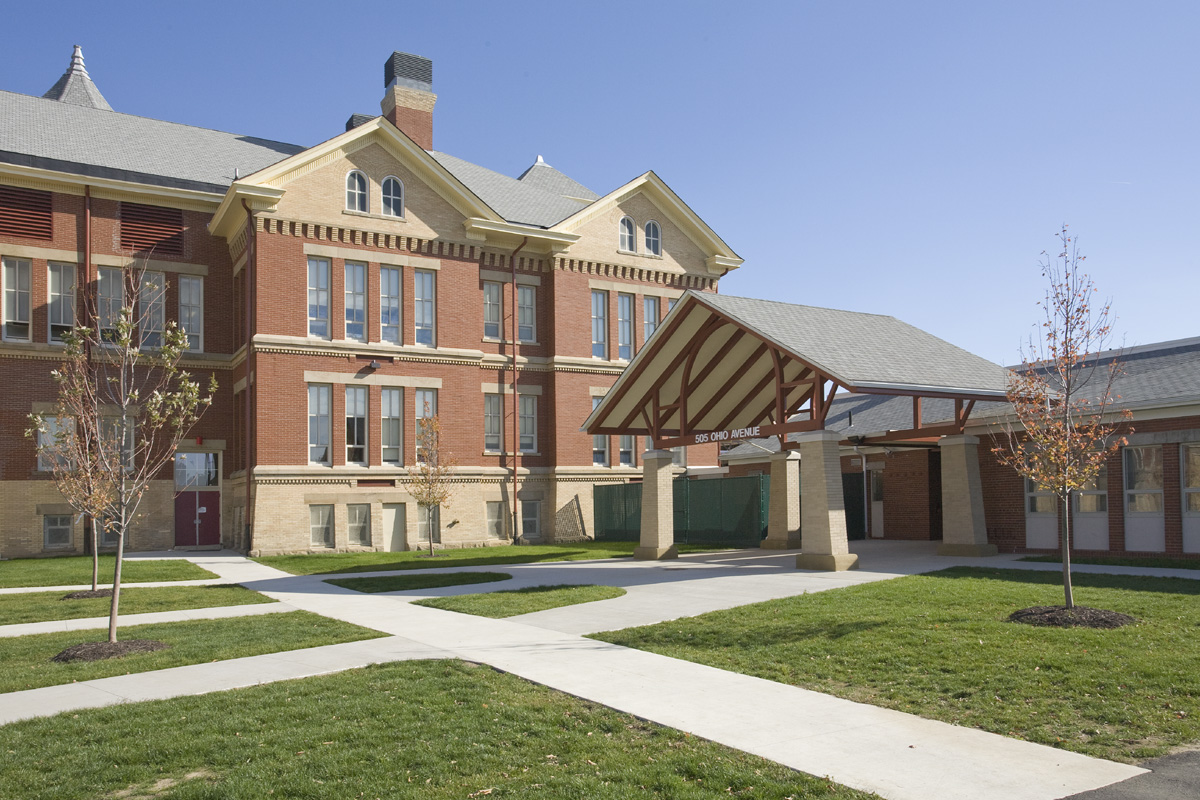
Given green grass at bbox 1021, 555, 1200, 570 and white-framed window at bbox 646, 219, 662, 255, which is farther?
white-framed window at bbox 646, 219, 662, 255

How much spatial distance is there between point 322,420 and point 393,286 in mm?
5133

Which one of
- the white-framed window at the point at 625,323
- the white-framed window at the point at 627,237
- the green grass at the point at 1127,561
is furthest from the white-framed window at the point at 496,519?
the green grass at the point at 1127,561

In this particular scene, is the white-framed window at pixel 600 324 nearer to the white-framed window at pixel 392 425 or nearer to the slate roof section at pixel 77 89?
the white-framed window at pixel 392 425

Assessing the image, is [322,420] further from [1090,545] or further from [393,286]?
[1090,545]

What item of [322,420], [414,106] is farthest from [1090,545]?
[414,106]

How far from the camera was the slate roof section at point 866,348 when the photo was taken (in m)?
19.1

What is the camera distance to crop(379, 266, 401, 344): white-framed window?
32.4m

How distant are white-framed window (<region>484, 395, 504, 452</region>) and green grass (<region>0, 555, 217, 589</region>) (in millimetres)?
11348

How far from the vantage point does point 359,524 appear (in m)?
31.4

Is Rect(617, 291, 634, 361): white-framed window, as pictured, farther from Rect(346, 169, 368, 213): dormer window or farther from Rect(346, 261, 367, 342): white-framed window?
Rect(346, 169, 368, 213): dormer window

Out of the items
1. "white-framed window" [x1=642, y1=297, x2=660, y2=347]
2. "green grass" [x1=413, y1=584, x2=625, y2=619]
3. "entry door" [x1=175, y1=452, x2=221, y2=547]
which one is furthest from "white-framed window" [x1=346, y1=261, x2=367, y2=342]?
"green grass" [x1=413, y1=584, x2=625, y2=619]

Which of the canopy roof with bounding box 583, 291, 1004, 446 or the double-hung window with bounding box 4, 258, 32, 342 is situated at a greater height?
the double-hung window with bounding box 4, 258, 32, 342

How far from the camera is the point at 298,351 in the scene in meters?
30.5

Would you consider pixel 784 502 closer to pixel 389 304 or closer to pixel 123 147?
Result: pixel 389 304
